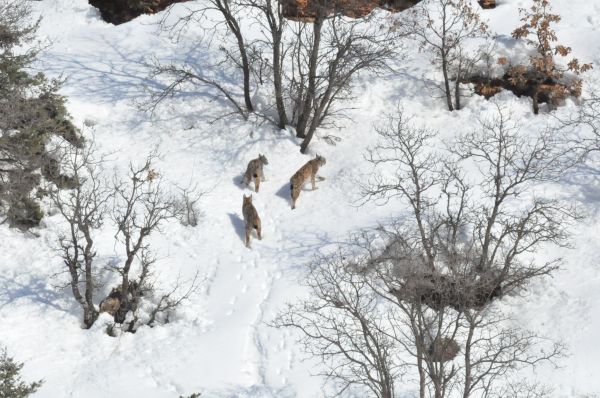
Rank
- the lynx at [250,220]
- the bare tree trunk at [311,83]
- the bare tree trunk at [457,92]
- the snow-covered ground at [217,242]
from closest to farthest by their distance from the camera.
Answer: the snow-covered ground at [217,242] → the lynx at [250,220] → the bare tree trunk at [311,83] → the bare tree trunk at [457,92]

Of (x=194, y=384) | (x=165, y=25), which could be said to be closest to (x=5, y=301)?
(x=194, y=384)

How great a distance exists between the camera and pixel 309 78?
19.1 m

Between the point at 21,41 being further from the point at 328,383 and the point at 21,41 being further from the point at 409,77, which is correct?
the point at 328,383

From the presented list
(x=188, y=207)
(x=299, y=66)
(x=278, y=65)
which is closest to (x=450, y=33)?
(x=299, y=66)

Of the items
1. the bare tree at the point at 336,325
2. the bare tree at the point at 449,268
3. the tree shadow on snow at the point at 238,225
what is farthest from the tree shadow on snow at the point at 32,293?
the bare tree at the point at 449,268

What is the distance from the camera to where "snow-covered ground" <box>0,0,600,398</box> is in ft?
44.6

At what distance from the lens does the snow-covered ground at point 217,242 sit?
1359cm

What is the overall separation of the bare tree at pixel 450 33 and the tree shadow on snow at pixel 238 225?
8.36 metres

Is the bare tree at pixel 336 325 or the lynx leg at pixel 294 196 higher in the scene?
the lynx leg at pixel 294 196

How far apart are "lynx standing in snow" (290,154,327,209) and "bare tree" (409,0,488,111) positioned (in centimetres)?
532

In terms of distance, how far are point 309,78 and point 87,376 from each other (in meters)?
10.7

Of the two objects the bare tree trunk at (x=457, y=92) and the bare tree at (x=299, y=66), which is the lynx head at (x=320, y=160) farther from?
the bare tree trunk at (x=457, y=92)

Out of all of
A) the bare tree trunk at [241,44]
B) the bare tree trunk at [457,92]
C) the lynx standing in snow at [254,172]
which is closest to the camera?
the lynx standing in snow at [254,172]

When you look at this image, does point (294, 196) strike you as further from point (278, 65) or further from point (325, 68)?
point (325, 68)
